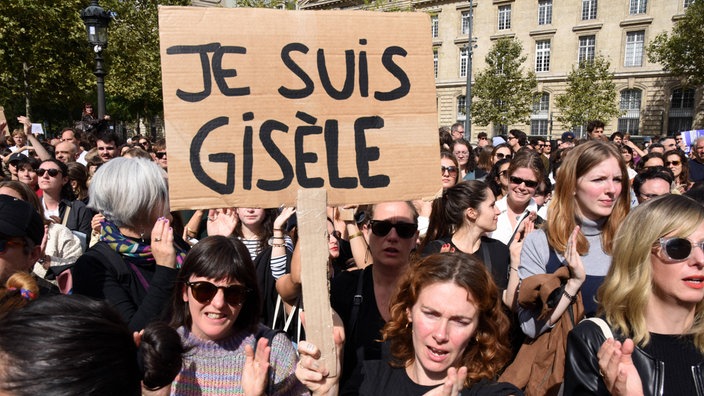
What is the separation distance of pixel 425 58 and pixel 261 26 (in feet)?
2.16

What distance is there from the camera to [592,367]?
71.9 inches

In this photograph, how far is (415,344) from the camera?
191 cm

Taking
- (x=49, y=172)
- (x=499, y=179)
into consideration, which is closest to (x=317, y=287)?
(x=49, y=172)

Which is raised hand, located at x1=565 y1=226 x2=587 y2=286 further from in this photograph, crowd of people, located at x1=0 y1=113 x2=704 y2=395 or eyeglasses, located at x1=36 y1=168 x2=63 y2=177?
eyeglasses, located at x1=36 y1=168 x2=63 y2=177

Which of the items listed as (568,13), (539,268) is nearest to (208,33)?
(539,268)

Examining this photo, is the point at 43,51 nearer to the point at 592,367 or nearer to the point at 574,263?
the point at 574,263

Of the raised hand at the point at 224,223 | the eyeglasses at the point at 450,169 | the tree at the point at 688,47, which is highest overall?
the tree at the point at 688,47

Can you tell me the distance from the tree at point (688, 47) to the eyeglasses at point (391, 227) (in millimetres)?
34436

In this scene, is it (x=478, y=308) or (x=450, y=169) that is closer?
(x=478, y=308)

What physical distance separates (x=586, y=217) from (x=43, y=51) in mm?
23098

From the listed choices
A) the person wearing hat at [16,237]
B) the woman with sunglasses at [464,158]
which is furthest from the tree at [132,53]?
the person wearing hat at [16,237]

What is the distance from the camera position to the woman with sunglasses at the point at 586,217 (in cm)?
266

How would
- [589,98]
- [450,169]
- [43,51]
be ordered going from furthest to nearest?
[589,98], [43,51], [450,169]

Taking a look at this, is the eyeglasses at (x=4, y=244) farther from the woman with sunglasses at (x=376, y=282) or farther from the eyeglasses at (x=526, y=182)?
the eyeglasses at (x=526, y=182)
